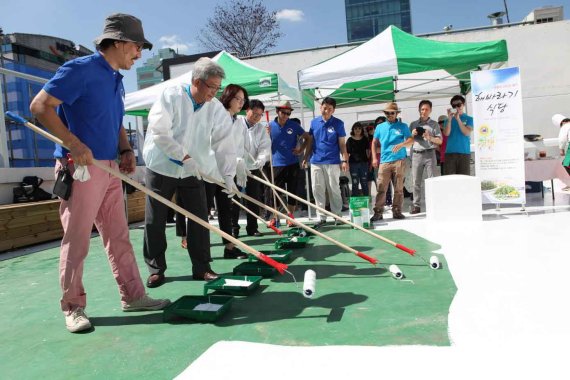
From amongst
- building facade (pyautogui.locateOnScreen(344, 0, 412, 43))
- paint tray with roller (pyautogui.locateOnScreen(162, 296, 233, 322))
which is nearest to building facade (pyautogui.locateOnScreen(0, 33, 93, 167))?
paint tray with roller (pyautogui.locateOnScreen(162, 296, 233, 322))

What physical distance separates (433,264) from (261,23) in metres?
24.0

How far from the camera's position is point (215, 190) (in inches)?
193

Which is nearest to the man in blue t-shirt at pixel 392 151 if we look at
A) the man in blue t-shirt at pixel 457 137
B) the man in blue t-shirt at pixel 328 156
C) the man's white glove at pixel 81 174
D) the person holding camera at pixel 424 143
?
the person holding camera at pixel 424 143

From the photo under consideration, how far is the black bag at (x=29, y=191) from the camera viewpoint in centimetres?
672

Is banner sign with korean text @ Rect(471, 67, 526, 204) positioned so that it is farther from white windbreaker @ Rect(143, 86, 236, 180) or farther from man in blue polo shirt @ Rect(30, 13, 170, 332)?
man in blue polo shirt @ Rect(30, 13, 170, 332)

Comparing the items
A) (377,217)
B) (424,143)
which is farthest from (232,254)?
(424,143)

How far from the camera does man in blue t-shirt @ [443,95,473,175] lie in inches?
265

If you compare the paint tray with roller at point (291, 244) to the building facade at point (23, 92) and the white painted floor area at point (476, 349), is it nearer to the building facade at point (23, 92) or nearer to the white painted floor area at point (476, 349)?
the white painted floor area at point (476, 349)

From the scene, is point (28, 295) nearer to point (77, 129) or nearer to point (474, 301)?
point (77, 129)

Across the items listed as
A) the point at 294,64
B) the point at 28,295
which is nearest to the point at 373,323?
the point at 28,295

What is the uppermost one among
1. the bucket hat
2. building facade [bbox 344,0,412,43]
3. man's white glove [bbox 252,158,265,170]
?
building facade [bbox 344,0,412,43]

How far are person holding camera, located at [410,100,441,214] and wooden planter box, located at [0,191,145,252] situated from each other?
551 centimetres

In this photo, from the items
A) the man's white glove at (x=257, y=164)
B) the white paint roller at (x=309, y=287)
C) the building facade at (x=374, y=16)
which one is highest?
the building facade at (x=374, y=16)

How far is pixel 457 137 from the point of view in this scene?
686cm
